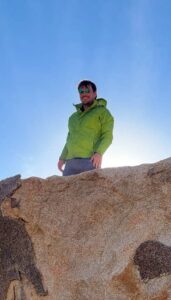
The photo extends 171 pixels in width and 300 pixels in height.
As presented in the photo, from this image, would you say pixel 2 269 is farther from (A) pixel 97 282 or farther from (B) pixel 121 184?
(B) pixel 121 184

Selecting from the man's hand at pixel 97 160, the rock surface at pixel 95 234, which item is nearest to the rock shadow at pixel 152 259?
the rock surface at pixel 95 234

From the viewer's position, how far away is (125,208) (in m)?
4.28

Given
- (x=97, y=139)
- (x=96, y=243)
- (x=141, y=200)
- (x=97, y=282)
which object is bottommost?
(x=97, y=282)

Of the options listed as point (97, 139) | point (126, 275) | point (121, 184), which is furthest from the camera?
point (97, 139)

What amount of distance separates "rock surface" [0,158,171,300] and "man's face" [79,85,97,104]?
1199mm

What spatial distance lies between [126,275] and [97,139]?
65.2 inches

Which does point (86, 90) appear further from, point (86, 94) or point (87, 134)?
point (87, 134)

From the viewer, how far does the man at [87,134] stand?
203 inches

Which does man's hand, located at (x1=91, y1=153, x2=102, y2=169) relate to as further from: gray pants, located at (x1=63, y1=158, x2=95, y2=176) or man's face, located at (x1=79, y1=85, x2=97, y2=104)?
man's face, located at (x1=79, y1=85, x2=97, y2=104)

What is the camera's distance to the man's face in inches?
213

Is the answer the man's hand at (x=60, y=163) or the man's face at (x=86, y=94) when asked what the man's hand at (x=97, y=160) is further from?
the man's face at (x=86, y=94)

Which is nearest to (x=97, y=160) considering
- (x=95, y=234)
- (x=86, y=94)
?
(x=86, y=94)

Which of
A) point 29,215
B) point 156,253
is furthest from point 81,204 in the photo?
point 156,253

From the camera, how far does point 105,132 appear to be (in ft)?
17.4
